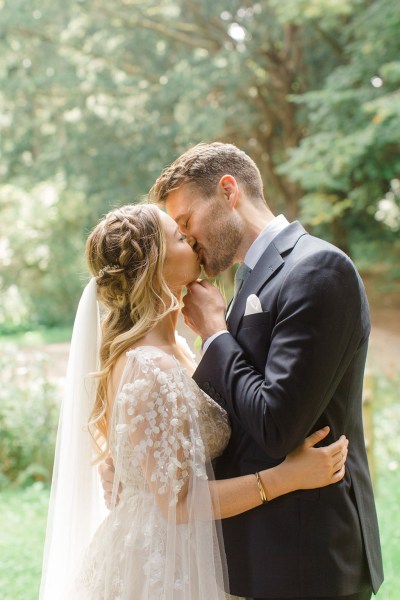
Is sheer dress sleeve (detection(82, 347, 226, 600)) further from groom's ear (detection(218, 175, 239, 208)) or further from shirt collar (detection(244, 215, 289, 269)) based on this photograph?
groom's ear (detection(218, 175, 239, 208))

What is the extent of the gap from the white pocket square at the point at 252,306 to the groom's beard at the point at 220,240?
1.05ft

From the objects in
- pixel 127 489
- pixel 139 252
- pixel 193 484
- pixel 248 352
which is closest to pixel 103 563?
pixel 127 489

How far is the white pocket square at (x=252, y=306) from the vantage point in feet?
6.75

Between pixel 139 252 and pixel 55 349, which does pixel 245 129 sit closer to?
pixel 55 349

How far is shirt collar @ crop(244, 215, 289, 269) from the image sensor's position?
7.48 ft

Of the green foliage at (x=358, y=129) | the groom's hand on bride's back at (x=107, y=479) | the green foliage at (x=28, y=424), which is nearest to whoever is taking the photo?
the groom's hand on bride's back at (x=107, y=479)

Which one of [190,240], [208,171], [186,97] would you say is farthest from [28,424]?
[186,97]

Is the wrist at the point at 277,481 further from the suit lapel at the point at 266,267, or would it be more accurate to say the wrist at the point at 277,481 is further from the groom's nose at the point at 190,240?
the groom's nose at the point at 190,240

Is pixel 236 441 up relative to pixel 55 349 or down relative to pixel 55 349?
up

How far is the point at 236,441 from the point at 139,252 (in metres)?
0.64

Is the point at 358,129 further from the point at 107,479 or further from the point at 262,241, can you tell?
the point at 107,479

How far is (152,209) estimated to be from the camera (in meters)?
2.29

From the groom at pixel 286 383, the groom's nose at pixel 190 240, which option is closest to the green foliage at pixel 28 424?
the groom's nose at pixel 190 240

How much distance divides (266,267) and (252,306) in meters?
0.15
